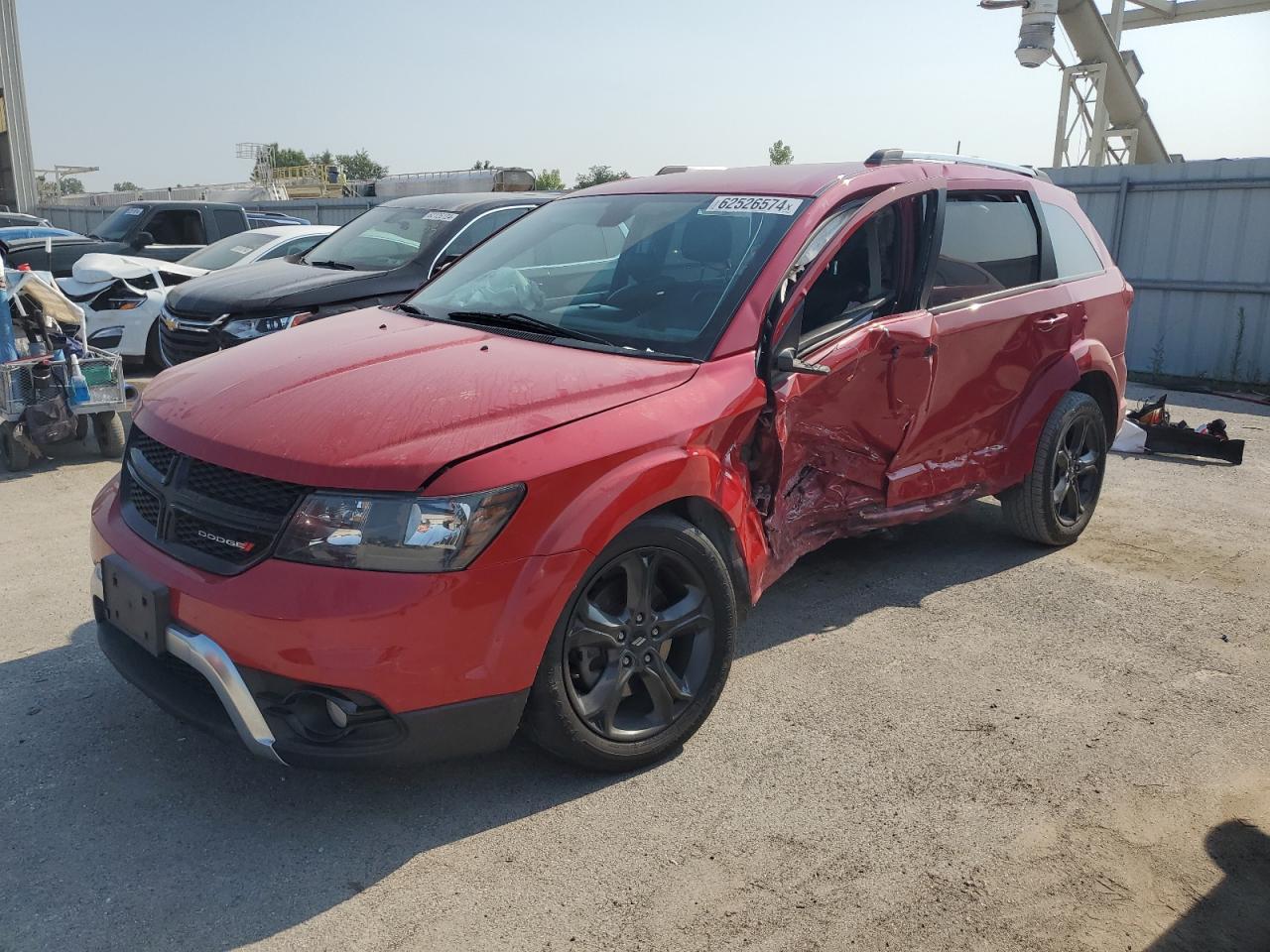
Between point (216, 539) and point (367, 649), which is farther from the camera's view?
point (216, 539)

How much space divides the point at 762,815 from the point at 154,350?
8911 mm

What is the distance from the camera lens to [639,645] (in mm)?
3219

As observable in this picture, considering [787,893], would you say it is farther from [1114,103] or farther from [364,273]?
[1114,103]

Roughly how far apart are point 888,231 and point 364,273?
4616 mm

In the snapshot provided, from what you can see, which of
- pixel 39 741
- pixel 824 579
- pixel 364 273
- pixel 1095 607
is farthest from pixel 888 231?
pixel 364 273

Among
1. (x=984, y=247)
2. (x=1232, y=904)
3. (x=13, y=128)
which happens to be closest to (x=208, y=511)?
(x=1232, y=904)

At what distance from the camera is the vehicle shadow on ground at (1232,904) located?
2.63 m

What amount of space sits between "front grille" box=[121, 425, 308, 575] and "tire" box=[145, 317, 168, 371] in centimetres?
750

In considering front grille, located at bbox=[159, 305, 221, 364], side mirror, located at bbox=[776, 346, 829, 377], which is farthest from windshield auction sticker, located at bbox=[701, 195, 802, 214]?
front grille, located at bbox=[159, 305, 221, 364]

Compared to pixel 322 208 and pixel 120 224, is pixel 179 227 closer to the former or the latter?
pixel 120 224

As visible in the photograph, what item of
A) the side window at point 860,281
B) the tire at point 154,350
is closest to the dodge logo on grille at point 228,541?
the side window at point 860,281

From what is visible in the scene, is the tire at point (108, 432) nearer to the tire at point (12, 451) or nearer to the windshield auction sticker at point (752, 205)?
the tire at point (12, 451)

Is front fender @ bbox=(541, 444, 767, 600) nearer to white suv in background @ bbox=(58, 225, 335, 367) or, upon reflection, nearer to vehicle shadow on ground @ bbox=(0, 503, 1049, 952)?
vehicle shadow on ground @ bbox=(0, 503, 1049, 952)

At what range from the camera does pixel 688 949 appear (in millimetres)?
2549
